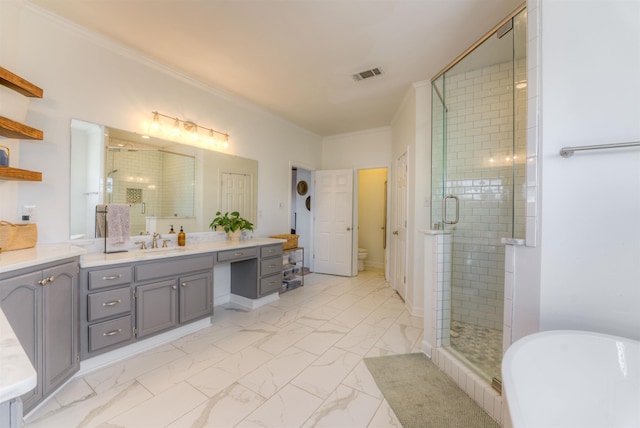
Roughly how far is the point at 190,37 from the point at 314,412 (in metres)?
3.00

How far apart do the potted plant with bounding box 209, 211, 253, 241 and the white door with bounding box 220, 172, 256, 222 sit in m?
0.13

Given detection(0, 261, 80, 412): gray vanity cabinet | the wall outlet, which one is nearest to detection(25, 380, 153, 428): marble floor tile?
detection(0, 261, 80, 412): gray vanity cabinet

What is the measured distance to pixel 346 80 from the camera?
298 cm

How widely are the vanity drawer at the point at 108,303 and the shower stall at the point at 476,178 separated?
98.5 inches

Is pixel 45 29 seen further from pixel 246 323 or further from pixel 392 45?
pixel 246 323

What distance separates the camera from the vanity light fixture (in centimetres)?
264

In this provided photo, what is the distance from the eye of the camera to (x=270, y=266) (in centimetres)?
333

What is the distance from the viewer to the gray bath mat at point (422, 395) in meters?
1.50

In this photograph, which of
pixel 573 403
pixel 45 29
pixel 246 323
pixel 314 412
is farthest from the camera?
pixel 246 323

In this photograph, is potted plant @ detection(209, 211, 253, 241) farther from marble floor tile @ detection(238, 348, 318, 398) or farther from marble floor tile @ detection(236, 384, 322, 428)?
marble floor tile @ detection(236, 384, 322, 428)

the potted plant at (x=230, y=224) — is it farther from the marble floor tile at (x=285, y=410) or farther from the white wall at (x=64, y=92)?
the marble floor tile at (x=285, y=410)

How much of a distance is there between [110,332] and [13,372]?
1900mm

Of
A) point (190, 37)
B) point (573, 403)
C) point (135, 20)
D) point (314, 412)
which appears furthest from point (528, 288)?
point (135, 20)

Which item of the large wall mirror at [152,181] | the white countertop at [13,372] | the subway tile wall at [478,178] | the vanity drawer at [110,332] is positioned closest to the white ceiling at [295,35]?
the subway tile wall at [478,178]
